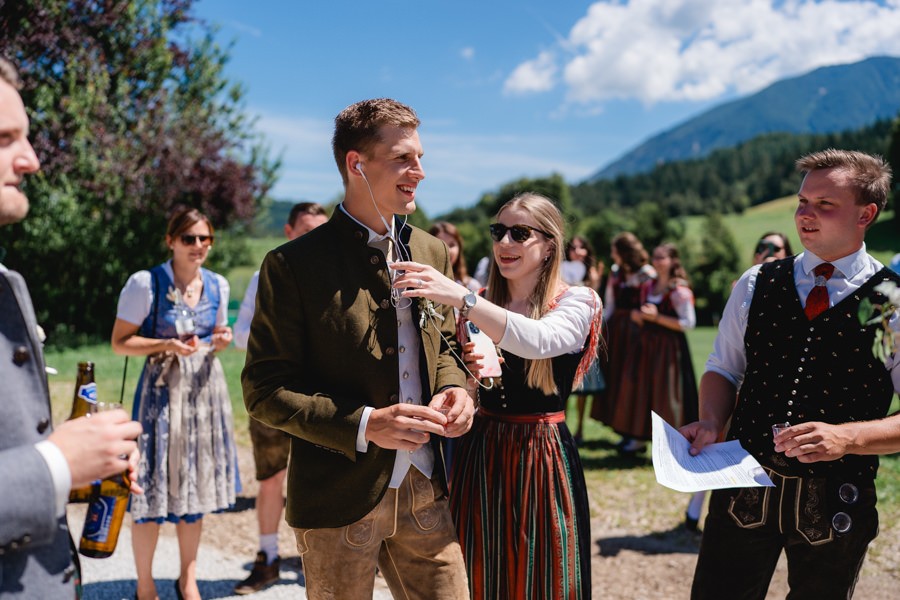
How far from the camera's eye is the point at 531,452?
10.1 ft

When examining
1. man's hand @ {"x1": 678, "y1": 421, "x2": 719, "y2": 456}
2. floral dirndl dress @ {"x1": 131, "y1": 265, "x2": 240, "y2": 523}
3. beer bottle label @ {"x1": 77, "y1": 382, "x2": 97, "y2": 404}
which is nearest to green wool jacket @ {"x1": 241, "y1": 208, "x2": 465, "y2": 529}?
beer bottle label @ {"x1": 77, "y1": 382, "x2": 97, "y2": 404}

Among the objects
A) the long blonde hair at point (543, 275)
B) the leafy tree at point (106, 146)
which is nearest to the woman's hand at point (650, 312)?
the long blonde hair at point (543, 275)

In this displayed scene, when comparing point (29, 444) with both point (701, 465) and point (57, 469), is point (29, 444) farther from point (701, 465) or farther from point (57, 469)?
point (701, 465)

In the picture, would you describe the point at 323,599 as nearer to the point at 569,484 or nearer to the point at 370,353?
the point at 370,353

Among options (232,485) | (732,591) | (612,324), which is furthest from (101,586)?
(612,324)

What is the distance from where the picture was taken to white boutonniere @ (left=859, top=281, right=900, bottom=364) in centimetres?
241

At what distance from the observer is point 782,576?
198 inches

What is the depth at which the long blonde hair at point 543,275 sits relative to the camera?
3.12m

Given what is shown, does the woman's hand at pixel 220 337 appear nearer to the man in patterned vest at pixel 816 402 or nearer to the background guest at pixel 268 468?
the background guest at pixel 268 468

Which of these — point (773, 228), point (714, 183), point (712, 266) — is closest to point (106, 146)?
point (712, 266)

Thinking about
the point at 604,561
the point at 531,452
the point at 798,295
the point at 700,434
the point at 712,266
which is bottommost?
the point at 604,561

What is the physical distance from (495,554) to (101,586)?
3014 mm

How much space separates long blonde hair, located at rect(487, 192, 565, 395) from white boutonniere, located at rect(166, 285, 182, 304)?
211 cm

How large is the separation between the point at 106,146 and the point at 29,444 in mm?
17607
